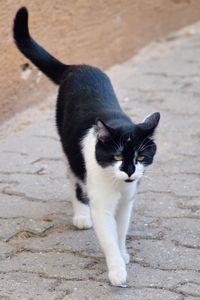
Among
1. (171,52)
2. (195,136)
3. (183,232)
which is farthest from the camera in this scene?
(171,52)

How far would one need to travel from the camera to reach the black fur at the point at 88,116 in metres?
2.88

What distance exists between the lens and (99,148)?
9.74 feet

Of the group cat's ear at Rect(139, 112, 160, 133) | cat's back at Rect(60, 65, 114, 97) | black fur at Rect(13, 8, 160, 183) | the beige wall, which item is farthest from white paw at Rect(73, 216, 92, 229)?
the beige wall

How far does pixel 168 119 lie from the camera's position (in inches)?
204

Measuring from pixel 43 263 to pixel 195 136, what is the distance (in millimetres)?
2079

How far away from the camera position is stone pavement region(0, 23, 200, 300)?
296 centimetres

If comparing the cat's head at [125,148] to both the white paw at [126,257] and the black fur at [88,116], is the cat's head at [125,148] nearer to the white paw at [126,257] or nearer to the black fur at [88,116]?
the black fur at [88,116]

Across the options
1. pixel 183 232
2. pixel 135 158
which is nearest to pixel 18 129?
pixel 183 232

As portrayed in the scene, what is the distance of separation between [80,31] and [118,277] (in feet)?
10.6

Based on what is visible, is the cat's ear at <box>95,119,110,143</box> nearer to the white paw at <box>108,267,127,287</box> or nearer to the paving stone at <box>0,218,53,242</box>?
the white paw at <box>108,267,127,287</box>

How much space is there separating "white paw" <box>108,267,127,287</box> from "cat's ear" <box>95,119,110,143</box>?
58 cm

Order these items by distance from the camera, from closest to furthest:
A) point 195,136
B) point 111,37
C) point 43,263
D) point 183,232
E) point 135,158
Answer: point 135,158, point 43,263, point 183,232, point 195,136, point 111,37

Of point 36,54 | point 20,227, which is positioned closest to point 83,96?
point 36,54

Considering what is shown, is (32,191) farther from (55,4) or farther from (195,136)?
(55,4)
